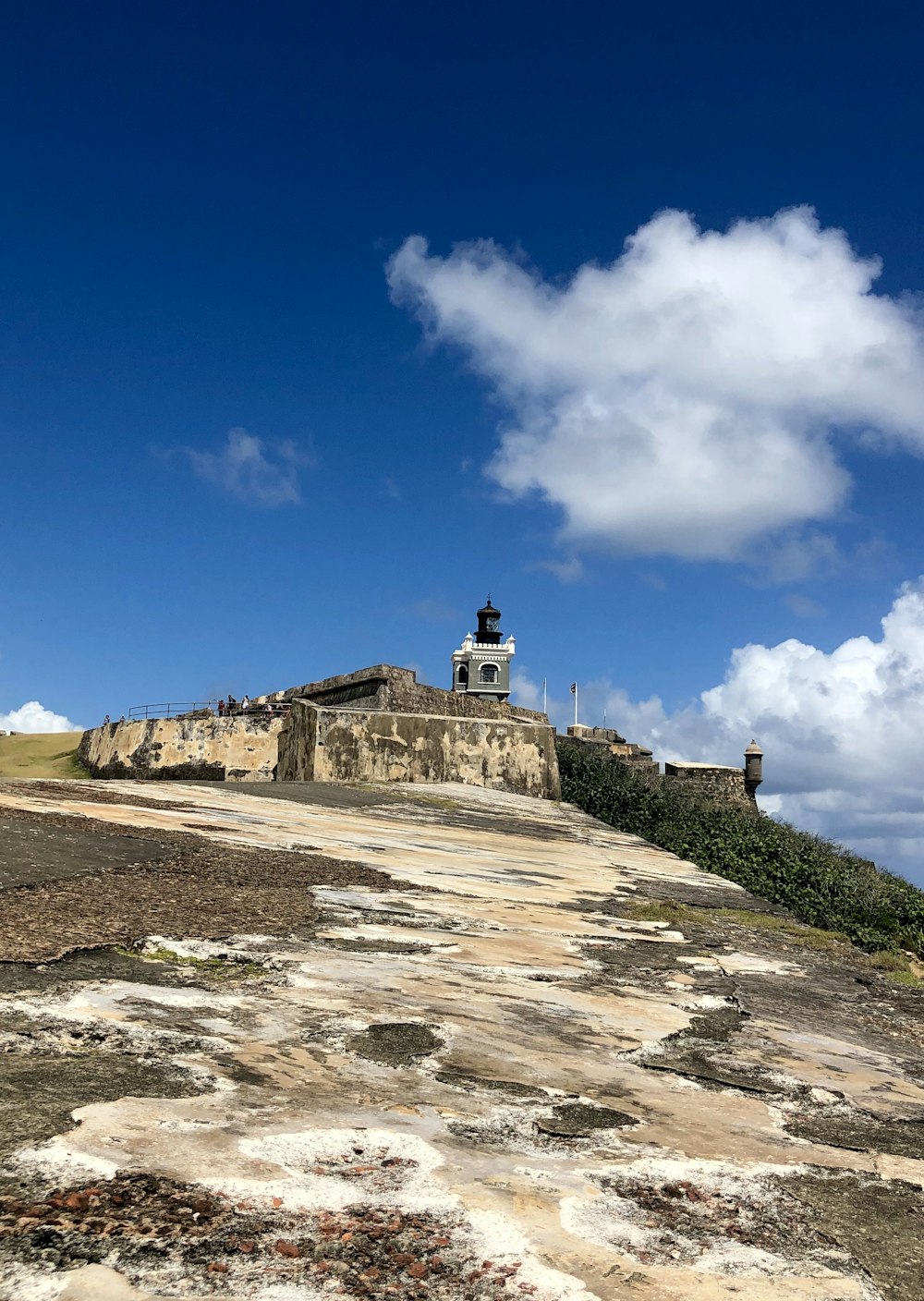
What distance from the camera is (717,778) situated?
26109mm

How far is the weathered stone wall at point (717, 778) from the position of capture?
82.6 ft

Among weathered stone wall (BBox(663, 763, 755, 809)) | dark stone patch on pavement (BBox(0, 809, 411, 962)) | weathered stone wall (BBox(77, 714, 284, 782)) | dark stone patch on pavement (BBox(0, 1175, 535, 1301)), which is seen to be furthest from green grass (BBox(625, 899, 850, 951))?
weathered stone wall (BBox(663, 763, 755, 809))

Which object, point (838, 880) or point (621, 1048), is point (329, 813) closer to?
point (621, 1048)

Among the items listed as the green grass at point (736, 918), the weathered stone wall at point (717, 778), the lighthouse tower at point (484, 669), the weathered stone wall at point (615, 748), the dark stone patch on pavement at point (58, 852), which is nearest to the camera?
the dark stone patch on pavement at point (58, 852)

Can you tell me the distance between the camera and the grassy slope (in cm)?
2634

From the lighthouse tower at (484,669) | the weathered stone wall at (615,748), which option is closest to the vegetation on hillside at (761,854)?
the weathered stone wall at (615,748)

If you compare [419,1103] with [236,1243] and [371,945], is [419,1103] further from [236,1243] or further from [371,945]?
[371,945]

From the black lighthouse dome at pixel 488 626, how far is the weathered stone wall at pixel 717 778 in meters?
40.4

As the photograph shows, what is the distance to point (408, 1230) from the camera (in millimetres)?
1423

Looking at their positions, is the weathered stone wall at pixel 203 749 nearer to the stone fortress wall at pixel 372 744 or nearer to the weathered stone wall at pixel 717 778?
the stone fortress wall at pixel 372 744

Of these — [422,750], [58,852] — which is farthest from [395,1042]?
[422,750]

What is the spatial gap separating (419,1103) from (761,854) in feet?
41.5

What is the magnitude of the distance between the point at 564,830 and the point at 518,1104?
7075 mm

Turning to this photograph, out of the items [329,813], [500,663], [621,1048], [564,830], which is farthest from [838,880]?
[500,663]
